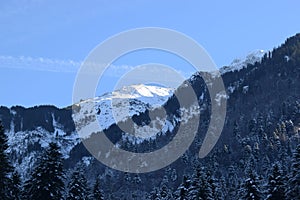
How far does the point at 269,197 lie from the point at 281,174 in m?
2.55

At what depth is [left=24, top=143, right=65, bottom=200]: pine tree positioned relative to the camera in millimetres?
42312

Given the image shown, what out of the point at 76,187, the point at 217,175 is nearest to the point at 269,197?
the point at 76,187

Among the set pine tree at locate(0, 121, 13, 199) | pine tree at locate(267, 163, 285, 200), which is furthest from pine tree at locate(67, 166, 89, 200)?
pine tree at locate(267, 163, 285, 200)

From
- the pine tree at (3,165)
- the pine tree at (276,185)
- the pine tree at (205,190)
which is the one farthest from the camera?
the pine tree at (205,190)

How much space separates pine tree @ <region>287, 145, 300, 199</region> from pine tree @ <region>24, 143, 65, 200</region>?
20.5m

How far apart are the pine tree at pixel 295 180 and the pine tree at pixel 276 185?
2.00m

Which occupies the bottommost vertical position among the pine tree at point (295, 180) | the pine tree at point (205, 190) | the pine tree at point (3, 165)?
the pine tree at point (295, 180)

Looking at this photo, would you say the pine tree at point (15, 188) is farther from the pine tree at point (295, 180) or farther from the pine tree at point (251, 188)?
the pine tree at point (295, 180)

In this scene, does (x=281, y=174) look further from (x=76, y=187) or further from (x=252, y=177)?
(x=76, y=187)

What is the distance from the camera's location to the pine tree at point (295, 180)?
4419 centimetres

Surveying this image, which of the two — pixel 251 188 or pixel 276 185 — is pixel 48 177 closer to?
pixel 251 188

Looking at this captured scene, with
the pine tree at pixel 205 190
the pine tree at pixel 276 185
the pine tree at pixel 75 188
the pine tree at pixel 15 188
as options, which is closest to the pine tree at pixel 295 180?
the pine tree at pixel 276 185

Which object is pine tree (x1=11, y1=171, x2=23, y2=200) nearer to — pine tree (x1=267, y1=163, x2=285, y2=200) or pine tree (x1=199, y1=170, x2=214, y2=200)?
pine tree (x1=199, y1=170, x2=214, y2=200)

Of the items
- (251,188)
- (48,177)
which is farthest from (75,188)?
(251,188)
